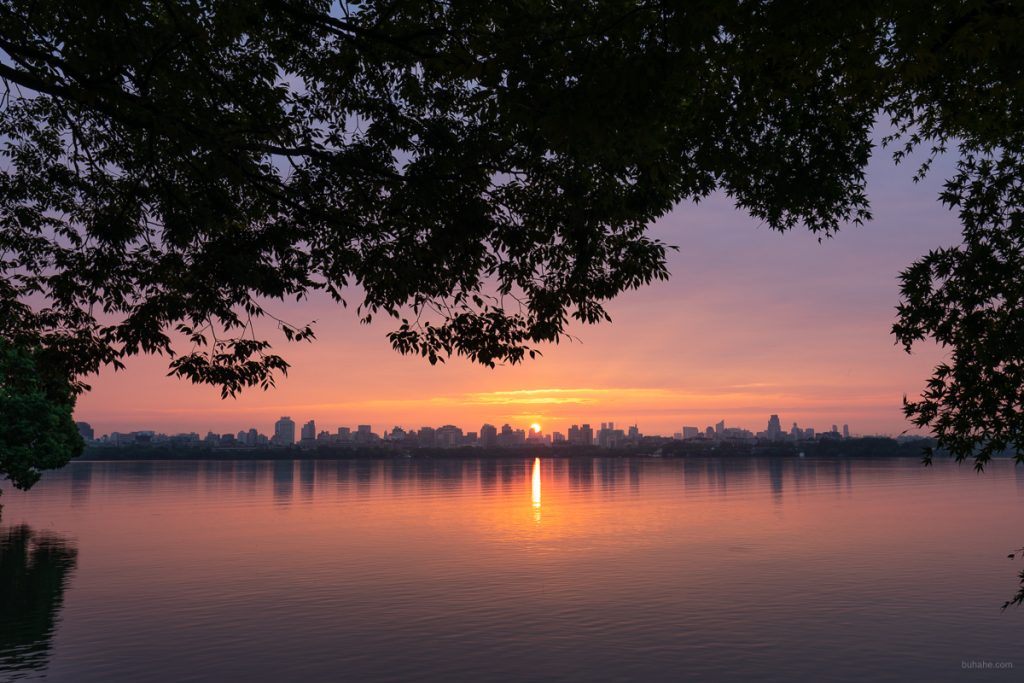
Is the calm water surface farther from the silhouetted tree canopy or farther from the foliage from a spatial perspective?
the silhouetted tree canopy

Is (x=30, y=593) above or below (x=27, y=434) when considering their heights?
below

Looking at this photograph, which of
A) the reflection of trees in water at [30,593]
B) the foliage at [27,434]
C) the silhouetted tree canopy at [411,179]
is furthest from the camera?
the foliage at [27,434]

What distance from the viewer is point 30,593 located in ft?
139

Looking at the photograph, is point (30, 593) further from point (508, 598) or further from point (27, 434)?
point (508, 598)

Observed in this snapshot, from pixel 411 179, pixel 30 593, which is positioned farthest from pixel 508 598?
pixel 411 179

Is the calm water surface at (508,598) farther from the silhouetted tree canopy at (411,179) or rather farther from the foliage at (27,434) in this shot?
the silhouetted tree canopy at (411,179)

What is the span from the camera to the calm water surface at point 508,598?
2950 cm

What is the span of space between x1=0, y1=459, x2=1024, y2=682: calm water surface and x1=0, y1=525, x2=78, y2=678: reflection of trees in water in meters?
0.18

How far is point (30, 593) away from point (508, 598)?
23675 millimetres

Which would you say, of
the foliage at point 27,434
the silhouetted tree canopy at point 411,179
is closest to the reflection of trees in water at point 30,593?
the foliage at point 27,434

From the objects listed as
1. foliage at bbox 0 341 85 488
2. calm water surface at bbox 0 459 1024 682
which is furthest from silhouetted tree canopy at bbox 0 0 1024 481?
foliage at bbox 0 341 85 488

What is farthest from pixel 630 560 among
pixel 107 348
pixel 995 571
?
pixel 107 348

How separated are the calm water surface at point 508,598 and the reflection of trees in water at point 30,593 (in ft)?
0.60

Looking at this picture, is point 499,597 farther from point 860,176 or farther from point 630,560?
point 860,176
